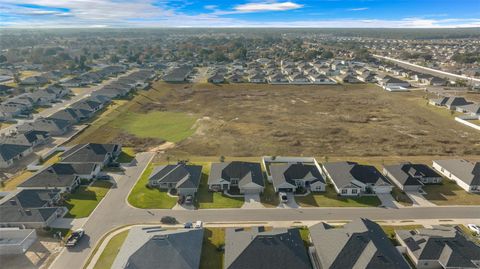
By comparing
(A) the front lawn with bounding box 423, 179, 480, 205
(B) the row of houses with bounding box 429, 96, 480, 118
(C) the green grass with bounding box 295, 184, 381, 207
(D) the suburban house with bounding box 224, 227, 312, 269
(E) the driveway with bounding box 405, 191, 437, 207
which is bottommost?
(C) the green grass with bounding box 295, 184, 381, 207

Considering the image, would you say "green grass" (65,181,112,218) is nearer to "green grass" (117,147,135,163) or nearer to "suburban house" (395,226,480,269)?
"green grass" (117,147,135,163)

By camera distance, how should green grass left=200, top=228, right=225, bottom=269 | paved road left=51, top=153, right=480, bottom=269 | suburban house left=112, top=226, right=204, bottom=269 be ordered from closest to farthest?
1. suburban house left=112, top=226, right=204, bottom=269
2. green grass left=200, top=228, right=225, bottom=269
3. paved road left=51, top=153, right=480, bottom=269

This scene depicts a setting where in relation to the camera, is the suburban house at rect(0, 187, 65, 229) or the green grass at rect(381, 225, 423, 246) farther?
the suburban house at rect(0, 187, 65, 229)

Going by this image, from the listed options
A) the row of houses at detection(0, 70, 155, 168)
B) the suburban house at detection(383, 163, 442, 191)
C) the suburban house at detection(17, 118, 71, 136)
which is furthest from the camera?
the suburban house at detection(17, 118, 71, 136)

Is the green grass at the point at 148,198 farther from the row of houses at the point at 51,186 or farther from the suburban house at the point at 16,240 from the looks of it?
the suburban house at the point at 16,240

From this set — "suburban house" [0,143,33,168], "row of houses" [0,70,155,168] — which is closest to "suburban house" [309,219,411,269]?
"suburban house" [0,143,33,168]

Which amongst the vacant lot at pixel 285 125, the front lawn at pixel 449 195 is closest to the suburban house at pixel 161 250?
the vacant lot at pixel 285 125

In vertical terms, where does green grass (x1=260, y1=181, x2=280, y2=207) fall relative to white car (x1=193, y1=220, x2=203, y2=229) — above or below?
below
